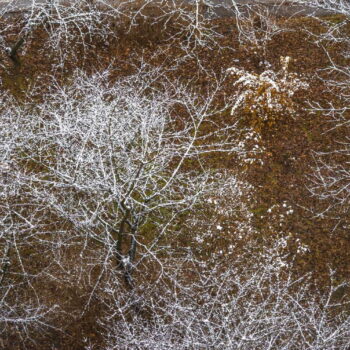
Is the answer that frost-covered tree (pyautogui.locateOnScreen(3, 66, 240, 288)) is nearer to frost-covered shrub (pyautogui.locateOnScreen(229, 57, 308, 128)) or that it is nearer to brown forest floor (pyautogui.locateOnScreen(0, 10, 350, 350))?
frost-covered shrub (pyautogui.locateOnScreen(229, 57, 308, 128))

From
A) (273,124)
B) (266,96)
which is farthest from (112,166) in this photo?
(273,124)

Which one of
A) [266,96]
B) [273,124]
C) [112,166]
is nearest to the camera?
[112,166]

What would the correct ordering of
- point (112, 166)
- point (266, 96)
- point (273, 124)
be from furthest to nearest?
point (273, 124), point (266, 96), point (112, 166)

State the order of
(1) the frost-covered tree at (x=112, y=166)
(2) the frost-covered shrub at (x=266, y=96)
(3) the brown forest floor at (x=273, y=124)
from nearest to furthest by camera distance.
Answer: (1) the frost-covered tree at (x=112, y=166)
(3) the brown forest floor at (x=273, y=124)
(2) the frost-covered shrub at (x=266, y=96)

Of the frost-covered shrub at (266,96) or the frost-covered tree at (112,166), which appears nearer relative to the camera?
the frost-covered tree at (112,166)

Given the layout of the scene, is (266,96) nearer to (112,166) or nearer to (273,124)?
(273,124)

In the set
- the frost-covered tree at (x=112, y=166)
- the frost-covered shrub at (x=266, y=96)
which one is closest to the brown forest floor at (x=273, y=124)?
the frost-covered shrub at (x=266, y=96)

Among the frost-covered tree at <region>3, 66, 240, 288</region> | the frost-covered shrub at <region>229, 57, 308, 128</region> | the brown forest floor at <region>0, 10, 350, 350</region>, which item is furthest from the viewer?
the frost-covered shrub at <region>229, 57, 308, 128</region>

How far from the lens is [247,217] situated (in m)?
9.44

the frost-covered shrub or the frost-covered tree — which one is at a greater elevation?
the frost-covered tree

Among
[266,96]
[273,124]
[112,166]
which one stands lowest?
[273,124]

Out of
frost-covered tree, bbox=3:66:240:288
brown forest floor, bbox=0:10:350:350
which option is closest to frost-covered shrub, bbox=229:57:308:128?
brown forest floor, bbox=0:10:350:350

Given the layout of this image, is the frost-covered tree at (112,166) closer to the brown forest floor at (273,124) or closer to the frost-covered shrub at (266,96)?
the frost-covered shrub at (266,96)

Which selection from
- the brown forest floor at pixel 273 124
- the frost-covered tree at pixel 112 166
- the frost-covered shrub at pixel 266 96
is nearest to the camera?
the frost-covered tree at pixel 112 166
